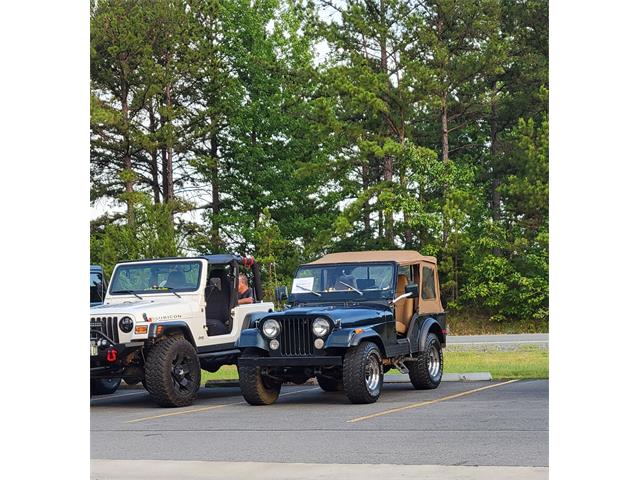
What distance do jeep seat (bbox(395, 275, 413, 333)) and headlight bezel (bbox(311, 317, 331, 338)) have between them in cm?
163

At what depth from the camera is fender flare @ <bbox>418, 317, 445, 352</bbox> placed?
14977mm

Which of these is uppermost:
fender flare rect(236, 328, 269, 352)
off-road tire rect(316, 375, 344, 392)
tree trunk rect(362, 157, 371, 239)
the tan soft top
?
tree trunk rect(362, 157, 371, 239)

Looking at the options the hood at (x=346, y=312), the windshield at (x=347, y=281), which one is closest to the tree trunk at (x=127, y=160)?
the windshield at (x=347, y=281)

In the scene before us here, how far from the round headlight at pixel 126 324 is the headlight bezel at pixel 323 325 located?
2.40 meters

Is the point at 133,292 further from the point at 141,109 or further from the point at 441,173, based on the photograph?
the point at 141,109

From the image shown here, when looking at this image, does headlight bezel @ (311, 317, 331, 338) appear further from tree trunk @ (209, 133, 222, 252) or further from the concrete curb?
tree trunk @ (209, 133, 222, 252)

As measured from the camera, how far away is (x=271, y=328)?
1377 cm

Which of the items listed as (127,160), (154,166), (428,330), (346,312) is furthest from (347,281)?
(154,166)

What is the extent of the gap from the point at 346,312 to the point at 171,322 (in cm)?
238

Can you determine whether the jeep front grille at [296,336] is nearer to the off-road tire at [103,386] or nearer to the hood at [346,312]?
the hood at [346,312]

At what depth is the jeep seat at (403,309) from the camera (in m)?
14.9

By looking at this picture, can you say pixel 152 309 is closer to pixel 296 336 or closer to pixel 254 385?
pixel 254 385

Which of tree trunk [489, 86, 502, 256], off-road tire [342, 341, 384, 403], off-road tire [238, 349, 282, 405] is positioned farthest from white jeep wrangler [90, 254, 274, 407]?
tree trunk [489, 86, 502, 256]
